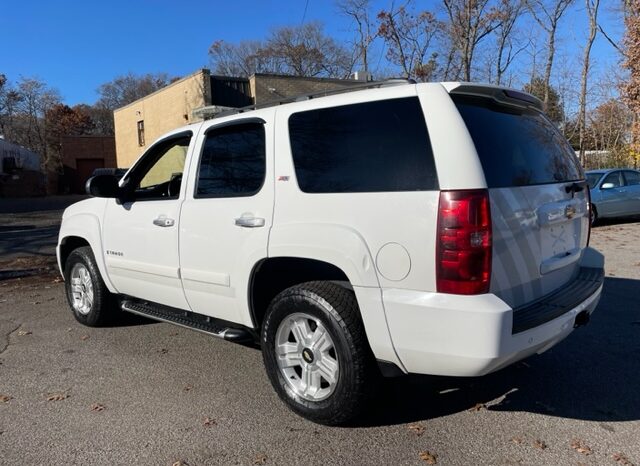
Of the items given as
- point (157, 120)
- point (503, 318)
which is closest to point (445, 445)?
point (503, 318)

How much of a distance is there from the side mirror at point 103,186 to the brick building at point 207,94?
15.6 meters

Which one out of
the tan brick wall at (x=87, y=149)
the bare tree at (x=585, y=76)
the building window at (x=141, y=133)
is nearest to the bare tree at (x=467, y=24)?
the bare tree at (x=585, y=76)

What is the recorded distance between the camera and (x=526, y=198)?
309 centimetres

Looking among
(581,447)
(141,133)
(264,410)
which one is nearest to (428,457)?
(581,447)

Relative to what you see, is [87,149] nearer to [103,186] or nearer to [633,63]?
[633,63]

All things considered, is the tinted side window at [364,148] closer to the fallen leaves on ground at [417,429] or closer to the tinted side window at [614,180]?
the fallen leaves on ground at [417,429]

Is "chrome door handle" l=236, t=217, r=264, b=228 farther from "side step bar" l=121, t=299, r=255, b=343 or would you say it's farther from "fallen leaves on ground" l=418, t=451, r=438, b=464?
"fallen leaves on ground" l=418, t=451, r=438, b=464

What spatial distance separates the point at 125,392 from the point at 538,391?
3056 millimetres

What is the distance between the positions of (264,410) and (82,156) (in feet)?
150

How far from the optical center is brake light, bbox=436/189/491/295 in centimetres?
275

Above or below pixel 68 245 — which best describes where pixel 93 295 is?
below

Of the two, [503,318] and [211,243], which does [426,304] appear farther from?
[211,243]

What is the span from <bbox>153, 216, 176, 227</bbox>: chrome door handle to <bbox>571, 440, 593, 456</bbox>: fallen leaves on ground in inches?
125

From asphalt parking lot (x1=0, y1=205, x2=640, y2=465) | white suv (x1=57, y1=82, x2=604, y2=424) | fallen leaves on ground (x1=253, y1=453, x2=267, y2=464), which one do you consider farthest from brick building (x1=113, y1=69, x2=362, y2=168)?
fallen leaves on ground (x1=253, y1=453, x2=267, y2=464)
